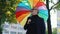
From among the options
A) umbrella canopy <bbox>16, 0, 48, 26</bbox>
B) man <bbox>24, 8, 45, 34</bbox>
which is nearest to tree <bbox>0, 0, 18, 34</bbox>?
umbrella canopy <bbox>16, 0, 48, 26</bbox>

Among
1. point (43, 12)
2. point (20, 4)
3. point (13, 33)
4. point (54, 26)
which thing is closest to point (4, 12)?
point (20, 4)

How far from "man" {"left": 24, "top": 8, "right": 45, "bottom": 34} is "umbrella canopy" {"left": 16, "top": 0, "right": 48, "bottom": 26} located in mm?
148

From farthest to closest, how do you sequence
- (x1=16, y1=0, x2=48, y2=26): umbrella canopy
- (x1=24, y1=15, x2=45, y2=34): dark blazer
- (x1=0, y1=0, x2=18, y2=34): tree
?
(x1=16, y1=0, x2=48, y2=26): umbrella canopy → (x1=24, y1=15, x2=45, y2=34): dark blazer → (x1=0, y1=0, x2=18, y2=34): tree

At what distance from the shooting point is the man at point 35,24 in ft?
20.5

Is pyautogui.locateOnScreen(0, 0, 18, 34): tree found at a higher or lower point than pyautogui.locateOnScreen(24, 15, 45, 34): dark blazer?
higher

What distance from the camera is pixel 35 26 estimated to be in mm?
6309

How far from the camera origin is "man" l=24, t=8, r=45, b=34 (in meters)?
6.24

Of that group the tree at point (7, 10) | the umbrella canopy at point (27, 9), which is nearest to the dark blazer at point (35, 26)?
the umbrella canopy at point (27, 9)

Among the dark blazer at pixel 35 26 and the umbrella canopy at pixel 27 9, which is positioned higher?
the umbrella canopy at pixel 27 9

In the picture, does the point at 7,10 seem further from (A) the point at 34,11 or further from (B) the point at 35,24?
(B) the point at 35,24

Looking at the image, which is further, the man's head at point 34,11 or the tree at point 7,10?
the man's head at point 34,11

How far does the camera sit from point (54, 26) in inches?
424

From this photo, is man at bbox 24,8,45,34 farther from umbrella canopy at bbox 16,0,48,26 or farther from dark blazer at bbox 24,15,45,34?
umbrella canopy at bbox 16,0,48,26

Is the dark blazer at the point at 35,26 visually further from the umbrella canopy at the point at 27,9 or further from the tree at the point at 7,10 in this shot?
the tree at the point at 7,10
